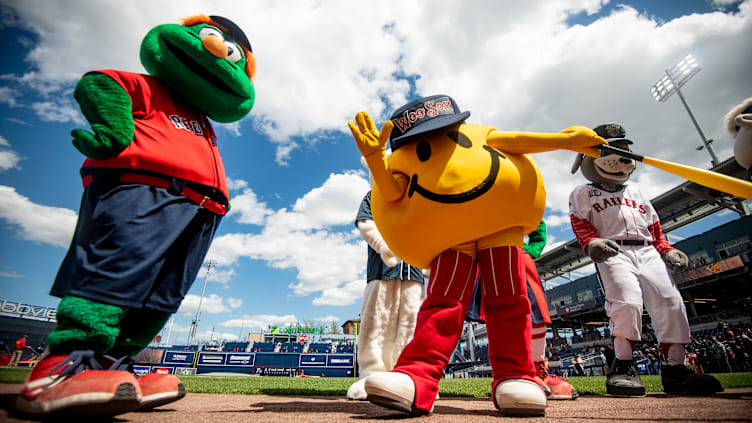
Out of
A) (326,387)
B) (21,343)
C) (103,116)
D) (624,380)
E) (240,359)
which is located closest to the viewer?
(103,116)

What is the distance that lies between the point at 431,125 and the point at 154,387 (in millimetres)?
1814

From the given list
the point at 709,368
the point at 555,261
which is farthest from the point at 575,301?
the point at 709,368

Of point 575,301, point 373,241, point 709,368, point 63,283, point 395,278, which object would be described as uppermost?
point 575,301

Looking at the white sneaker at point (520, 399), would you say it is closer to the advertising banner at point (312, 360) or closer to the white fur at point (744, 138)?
the white fur at point (744, 138)

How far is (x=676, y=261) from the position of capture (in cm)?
295

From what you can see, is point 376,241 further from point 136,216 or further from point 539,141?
point 136,216

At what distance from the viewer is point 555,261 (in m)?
23.5

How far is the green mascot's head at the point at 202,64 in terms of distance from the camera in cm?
206

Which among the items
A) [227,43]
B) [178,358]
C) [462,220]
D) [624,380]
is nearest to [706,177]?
[462,220]

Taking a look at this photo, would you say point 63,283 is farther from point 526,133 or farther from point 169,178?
point 526,133

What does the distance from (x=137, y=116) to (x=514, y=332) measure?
2.18m

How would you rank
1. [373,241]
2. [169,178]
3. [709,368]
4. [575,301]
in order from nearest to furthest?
[169,178], [373,241], [709,368], [575,301]

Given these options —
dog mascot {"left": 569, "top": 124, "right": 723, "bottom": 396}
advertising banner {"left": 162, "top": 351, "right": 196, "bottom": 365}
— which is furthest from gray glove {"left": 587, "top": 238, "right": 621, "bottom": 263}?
advertising banner {"left": 162, "top": 351, "right": 196, "bottom": 365}

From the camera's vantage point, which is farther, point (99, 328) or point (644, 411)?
point (644, 411)
